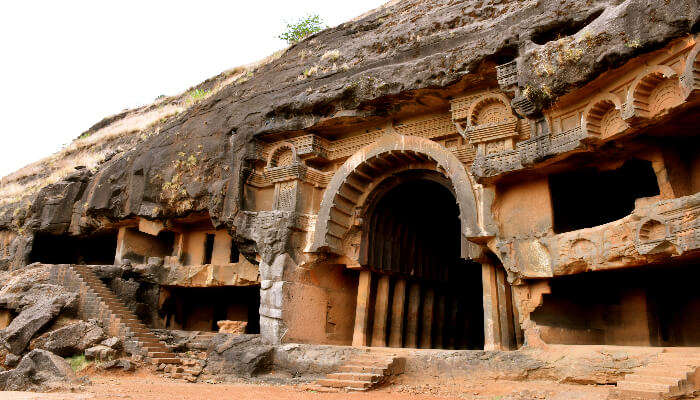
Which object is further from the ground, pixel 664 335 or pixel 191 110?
pixel 191 110

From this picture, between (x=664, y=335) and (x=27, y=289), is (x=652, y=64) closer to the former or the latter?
(x=664, y=335)

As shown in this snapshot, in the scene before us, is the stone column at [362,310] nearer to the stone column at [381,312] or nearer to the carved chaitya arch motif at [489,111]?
the stone column at [381,312]

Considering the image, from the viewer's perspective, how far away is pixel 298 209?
585 inches

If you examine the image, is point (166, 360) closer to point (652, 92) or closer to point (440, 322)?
point (440, 322)

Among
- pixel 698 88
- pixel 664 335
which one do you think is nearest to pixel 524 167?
pixel 698 88

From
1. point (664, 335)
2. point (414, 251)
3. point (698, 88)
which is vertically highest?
point (698, 88)

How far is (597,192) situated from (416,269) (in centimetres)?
572

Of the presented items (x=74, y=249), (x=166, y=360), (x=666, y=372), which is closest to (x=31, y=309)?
(x=166, y=360)

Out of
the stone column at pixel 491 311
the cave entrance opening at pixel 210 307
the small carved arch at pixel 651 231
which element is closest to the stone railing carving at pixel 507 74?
the small carved arch at pixel 651 231

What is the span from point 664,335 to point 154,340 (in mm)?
11922

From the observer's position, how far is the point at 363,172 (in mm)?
14891

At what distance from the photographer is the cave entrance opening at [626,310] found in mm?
10594

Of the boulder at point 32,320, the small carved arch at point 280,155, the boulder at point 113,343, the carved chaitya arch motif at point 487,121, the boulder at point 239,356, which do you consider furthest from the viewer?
the small carved arch at point 280,155

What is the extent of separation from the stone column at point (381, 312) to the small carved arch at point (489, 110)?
519cm
